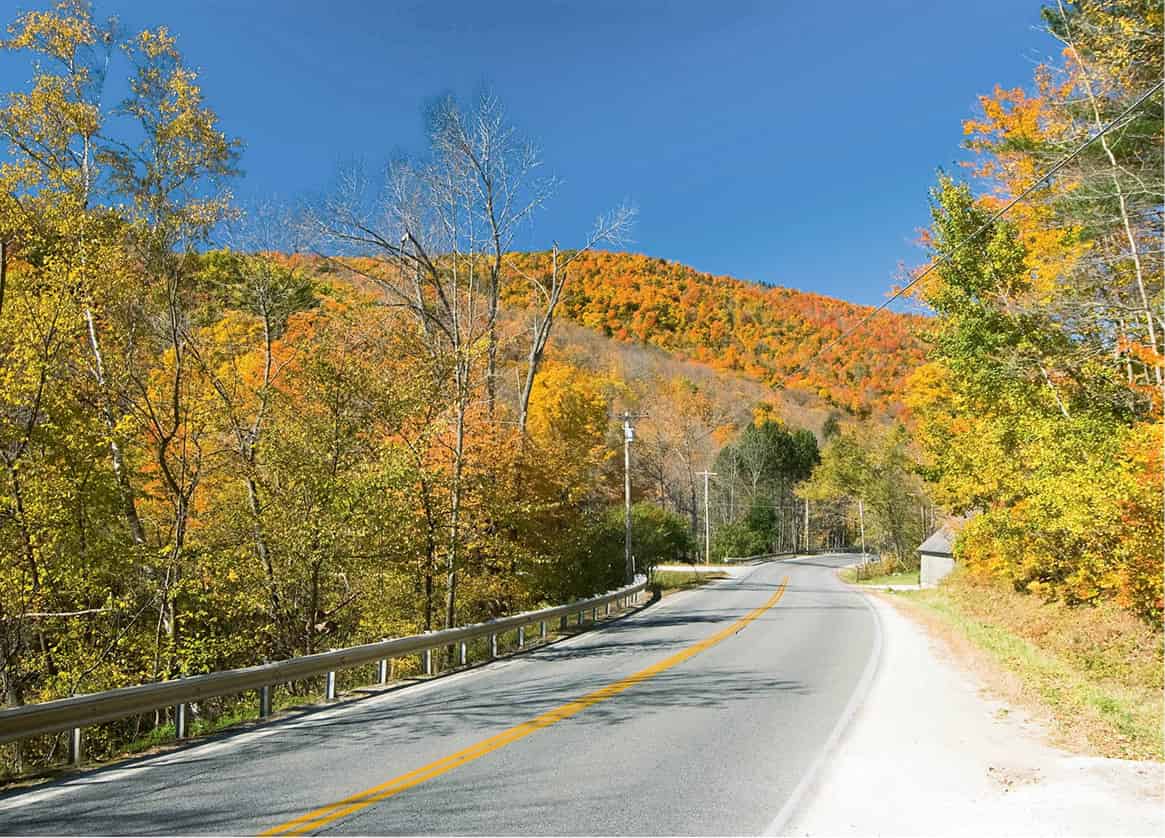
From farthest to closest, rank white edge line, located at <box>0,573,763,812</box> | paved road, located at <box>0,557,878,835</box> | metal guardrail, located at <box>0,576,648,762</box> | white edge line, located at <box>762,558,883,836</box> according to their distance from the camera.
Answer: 1. metal guardrail, located at <box>0,576,648,762</box>
2. white edge line, located at <box>0,573,763,812</box>
3. white edge line, located at <box>762,558,883,836</box>
4. paved road, located at <box>0,557,878,835</box>

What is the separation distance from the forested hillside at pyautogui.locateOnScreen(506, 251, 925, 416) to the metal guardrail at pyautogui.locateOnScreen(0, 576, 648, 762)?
75.1m

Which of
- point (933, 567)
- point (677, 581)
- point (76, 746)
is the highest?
point (76, 746)

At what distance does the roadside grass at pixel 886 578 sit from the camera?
50188 millimetres

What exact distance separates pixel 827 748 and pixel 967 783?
1447 millimetres

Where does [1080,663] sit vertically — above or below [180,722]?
below

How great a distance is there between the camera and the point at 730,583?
4378cm

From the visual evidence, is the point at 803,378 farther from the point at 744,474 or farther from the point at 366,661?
the point at 366,661

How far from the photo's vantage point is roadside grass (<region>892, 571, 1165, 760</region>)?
8234 millimetres

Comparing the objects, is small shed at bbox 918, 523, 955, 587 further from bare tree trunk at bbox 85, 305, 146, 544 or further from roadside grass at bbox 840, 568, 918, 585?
bare tree trunk at bbox 85, 305, 146, 544

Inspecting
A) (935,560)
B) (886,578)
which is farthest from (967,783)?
(886,578)

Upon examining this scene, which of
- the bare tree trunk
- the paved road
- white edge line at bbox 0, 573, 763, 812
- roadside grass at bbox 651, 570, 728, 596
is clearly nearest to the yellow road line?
the paved road

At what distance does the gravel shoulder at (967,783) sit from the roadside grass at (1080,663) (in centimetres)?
49

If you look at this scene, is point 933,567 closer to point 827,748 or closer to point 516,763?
point 827,748

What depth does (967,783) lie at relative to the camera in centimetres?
659
